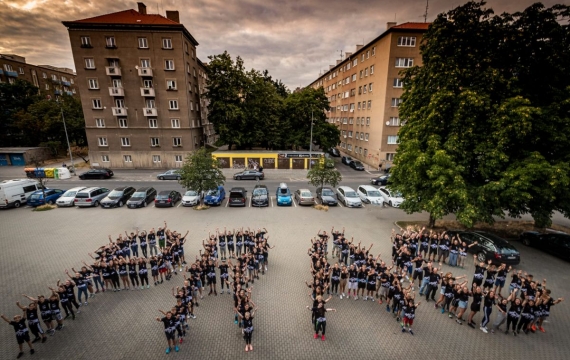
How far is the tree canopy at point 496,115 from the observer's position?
1313 centimetres

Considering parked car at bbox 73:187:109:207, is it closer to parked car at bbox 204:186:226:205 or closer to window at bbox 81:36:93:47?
parked car at bbox 204:186:226:205

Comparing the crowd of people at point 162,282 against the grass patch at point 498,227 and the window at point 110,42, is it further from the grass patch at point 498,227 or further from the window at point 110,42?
the window at point 110,42

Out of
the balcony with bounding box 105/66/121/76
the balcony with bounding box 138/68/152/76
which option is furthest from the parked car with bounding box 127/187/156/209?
the balcony with bounding box 105/66/121/76

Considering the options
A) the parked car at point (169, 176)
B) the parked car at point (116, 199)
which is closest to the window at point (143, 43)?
the parked car at point (169, 176)

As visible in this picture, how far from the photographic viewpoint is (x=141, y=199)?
2330 cm

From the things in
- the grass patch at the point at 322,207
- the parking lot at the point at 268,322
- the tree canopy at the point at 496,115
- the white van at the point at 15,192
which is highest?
the tree canopy at the point at 496,115

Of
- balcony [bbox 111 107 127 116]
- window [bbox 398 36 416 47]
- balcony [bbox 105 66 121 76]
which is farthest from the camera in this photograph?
balcony [bbox 111 107 127 116]

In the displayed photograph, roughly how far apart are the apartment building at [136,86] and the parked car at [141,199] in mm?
15838

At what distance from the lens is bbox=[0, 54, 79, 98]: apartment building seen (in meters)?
55.9

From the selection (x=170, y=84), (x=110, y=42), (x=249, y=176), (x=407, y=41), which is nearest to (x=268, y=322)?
(x=249, y=176)

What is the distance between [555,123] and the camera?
44.2ft

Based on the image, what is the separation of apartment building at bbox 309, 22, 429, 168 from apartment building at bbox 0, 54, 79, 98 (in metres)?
63.8

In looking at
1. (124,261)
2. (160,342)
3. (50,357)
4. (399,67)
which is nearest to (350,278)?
(160,342)

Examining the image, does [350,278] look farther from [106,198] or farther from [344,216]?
[106,198]
